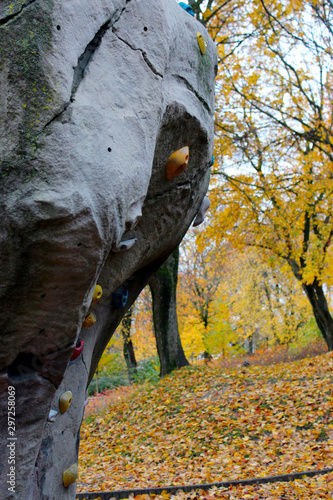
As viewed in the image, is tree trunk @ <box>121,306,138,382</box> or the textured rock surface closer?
the textured rock surface

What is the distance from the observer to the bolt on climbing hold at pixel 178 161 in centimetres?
262

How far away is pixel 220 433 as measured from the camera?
7625 mm

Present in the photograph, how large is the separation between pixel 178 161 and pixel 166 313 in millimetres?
9268

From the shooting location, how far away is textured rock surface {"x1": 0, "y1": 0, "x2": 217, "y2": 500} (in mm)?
1733

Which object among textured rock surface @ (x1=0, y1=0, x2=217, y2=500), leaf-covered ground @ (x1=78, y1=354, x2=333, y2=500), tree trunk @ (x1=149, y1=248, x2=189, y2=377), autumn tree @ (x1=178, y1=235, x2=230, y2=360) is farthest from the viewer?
autumn tree @ (x1=178, y1=235, x2=230, y2=360)

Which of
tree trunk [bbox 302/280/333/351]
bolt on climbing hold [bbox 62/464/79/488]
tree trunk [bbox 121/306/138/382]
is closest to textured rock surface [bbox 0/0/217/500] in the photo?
bolt on climbing hold [bbox 62/464/79/488]

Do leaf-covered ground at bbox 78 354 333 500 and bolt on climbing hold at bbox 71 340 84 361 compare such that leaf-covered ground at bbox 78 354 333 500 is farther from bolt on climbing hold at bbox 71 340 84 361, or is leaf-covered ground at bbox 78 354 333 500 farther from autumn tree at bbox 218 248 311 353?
autumn tree at bbox 218 248 311 353

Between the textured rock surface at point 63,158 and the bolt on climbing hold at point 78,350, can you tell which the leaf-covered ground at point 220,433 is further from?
the textured rock surface at point 63,158

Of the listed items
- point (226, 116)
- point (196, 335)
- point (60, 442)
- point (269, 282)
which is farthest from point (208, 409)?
point (269, 282)

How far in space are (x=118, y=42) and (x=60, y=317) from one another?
1.48m

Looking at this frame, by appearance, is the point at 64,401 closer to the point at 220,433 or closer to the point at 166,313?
the point at 220,433

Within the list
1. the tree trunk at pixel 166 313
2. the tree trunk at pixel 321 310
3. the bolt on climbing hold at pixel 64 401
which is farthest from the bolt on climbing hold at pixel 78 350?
the tree trunk at pixel 321 310

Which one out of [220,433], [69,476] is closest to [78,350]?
[69,476]

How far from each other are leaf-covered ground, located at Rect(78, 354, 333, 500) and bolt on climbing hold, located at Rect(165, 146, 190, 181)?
3.98 meters
